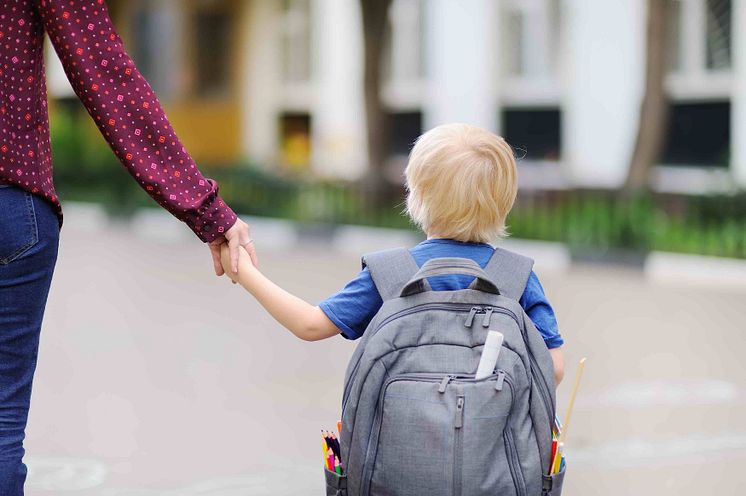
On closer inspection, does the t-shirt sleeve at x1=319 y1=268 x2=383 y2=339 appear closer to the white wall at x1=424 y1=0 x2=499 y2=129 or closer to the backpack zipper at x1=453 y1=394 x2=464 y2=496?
the backpack zipper at x1=453 y1=394 x2=464 y2=496

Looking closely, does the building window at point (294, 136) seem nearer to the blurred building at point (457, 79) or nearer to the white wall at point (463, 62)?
the blurred building at point (457, 79)

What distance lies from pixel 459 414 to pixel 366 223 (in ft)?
45.4

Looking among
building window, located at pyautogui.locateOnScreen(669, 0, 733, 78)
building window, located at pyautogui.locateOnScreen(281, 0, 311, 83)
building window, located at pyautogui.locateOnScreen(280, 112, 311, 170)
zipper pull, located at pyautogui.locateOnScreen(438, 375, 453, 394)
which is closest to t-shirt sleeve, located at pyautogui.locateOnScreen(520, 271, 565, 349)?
zipper pull, located at pyautogui.locateOnScreen(438, 375, 453, 394)

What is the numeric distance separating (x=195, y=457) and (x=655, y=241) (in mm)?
8466

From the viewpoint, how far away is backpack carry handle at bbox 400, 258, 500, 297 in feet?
9.48

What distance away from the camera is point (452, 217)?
3072mm

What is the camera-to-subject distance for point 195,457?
220 inches

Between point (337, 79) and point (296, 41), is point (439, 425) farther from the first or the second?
point (296, 41)

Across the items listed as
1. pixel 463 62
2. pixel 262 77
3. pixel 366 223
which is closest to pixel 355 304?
pixel 366 223

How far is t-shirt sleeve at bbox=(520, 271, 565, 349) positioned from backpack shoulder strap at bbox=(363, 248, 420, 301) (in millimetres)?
264

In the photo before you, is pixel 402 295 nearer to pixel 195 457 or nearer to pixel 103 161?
pixel 195 457

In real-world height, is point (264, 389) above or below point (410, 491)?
below

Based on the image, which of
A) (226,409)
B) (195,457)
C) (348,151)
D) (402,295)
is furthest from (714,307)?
(348,151)

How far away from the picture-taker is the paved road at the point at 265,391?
535 cm
